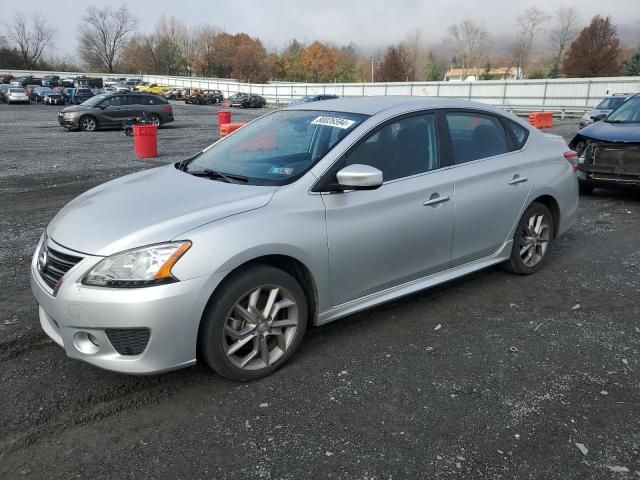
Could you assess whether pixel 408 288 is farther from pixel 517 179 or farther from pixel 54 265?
pixel 54 265

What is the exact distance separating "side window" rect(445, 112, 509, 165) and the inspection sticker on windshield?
3.08ft

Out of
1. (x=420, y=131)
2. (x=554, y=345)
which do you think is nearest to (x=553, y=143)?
(x=420, y=131)

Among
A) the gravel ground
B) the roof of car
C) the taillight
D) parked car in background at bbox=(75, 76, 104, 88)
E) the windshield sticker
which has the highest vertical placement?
parked car in background at bbox=(75, 76, 104, 88)

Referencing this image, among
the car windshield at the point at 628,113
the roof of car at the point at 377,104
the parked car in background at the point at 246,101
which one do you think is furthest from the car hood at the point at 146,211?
the parked car in background at the point at 246,101

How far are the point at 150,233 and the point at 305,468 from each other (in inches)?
57.4

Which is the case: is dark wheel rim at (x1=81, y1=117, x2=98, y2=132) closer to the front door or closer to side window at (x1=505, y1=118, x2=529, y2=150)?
side window at (x1=505, y1=118, x2=529, y2=150)

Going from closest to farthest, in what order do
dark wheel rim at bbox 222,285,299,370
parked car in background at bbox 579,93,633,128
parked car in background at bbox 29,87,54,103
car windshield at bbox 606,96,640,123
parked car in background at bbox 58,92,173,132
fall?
dark wheel rim at bbox 222,285,299,370 → car windshield at bbox 606,96,640,123 → parked car in background at bbox 579,93,633,128 → parked car in background at bbox 58,92,173,132 → parked car in background at bbox 29,87,54,103

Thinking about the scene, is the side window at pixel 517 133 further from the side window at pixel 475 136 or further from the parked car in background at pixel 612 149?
the parked car in background at pixel 612 149

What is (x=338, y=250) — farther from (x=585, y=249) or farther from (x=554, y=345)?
(x=585, y=249)

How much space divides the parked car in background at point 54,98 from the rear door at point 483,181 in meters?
45.6

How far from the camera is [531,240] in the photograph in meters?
4.99

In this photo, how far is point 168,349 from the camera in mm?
2865

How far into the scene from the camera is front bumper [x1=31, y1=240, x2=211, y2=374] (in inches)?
109

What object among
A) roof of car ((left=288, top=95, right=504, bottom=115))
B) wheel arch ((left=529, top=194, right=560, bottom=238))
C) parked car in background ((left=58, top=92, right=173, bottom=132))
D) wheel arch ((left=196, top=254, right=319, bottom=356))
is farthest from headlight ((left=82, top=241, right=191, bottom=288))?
parked car in background ((left=58, top=92, right=173, bottom=132))
